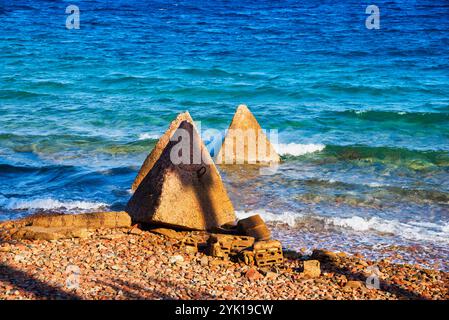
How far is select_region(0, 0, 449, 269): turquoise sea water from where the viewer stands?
11.3m

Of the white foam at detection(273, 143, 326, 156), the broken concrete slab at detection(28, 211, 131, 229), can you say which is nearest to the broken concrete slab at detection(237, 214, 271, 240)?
the broken concrete slab at detection(28, 211, 131, 229)

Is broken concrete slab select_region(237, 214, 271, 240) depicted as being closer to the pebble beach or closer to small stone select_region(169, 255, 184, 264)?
the pebble beach

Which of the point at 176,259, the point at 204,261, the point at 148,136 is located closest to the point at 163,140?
the point at 176,259

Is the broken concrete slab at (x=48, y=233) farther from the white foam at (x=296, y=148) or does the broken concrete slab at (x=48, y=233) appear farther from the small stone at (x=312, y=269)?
the white foam at (x=296, y=148)

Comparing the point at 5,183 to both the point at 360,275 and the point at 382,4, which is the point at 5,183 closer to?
the point at 360,275

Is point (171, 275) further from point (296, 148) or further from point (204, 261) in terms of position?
point (296, 148)

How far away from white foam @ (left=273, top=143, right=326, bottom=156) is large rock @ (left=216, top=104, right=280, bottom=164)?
122 centimetres

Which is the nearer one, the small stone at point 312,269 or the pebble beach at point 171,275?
the pebble beach at point 171,275

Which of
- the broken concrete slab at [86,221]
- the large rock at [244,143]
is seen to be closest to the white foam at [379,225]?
the broken concrete slab at [86,221]

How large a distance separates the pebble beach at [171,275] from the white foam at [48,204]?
200cm

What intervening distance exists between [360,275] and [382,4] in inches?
1188

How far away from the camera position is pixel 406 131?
16844mm

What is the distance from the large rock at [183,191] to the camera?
31.1 ft
